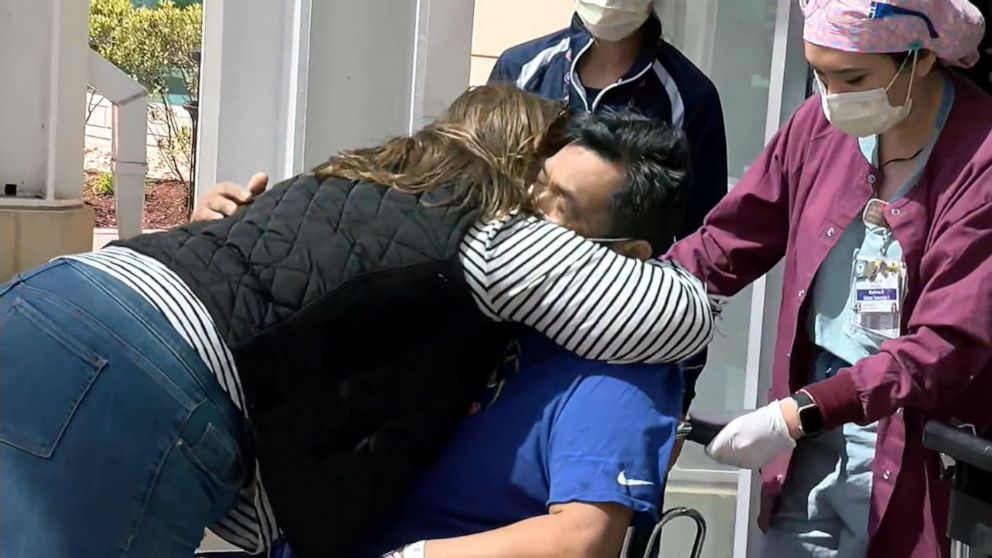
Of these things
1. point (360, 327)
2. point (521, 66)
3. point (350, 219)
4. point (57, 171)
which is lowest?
point (57, 171)

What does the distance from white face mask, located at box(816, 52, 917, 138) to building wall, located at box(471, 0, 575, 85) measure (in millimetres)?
2274

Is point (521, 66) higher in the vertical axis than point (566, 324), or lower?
→ higher

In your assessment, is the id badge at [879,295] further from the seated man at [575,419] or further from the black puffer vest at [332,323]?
the black puffer vest at [332,323]

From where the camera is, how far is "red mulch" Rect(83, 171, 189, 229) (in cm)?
1117

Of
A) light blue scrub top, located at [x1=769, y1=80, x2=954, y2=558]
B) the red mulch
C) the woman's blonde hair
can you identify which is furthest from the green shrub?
the woman's blonde hair

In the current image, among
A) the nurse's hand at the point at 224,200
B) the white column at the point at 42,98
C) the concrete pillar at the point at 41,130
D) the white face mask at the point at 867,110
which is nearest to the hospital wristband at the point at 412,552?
the nurse's hand at the point at 224,200

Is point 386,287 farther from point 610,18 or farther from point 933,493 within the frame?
point 610,18

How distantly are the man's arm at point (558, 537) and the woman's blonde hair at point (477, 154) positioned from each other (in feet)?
1.25

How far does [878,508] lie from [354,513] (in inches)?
33.5

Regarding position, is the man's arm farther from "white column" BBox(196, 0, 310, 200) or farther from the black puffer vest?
"white column" BBox(196, 0, 310, 200)

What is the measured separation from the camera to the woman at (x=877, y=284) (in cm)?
179

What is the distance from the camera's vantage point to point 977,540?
1.69 metres

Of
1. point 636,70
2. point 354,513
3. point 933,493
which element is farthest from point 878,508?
point 636,70

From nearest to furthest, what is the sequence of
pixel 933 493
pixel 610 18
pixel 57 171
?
pixel 933 493 → pixel 610 18 → pixel 57 171
